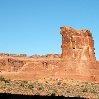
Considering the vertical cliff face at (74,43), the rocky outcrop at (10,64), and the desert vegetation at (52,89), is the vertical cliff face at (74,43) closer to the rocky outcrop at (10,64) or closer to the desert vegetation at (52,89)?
the desert vegetation at (52,89)

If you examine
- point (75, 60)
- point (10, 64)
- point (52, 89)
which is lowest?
point (52, 89)

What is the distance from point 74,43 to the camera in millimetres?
53688

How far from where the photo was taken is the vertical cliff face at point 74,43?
176 ft

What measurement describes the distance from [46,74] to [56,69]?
5.73ft

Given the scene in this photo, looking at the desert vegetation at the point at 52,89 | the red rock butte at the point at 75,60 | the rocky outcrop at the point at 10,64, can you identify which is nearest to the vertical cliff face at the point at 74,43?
the red rock butte at the point at 75,60

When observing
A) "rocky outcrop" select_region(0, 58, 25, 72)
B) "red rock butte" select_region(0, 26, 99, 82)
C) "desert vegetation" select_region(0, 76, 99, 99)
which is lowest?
"desert vegetation" select_region(0, 76, 99, 99)

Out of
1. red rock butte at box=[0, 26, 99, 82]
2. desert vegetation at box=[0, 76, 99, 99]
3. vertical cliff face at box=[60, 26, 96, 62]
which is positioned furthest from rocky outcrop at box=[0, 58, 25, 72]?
desert vegetation at box=[0, 76, 99, 99]

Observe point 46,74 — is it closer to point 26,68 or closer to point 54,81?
point 54,81

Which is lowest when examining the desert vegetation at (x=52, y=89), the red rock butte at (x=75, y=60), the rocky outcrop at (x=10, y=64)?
the desert vegetation at (x=52, y=89)

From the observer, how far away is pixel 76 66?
5331 cm

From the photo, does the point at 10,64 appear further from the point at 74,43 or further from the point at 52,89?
the point at 52,89

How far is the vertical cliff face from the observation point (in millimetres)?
53625

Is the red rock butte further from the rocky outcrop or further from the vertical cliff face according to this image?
the rocky outcrop

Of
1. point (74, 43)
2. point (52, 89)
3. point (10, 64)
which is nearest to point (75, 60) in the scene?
point (74, 43)
